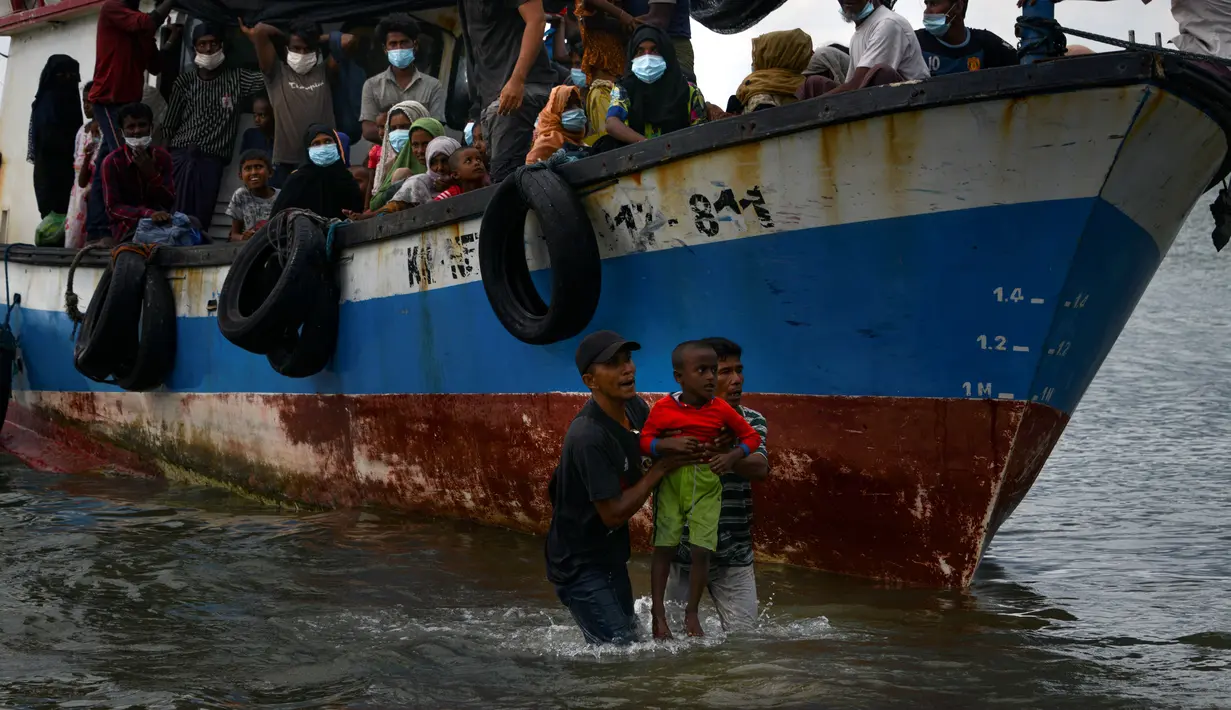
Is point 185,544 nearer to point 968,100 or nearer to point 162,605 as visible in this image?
point 162,605

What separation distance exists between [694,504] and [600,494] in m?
0.41

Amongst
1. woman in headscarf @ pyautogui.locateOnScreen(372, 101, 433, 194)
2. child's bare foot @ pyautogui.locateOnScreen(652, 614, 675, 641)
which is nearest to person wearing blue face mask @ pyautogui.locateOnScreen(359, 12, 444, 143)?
woman in headscarf @ pyautogui.locateOnScreen(372, 101, 433, 194)

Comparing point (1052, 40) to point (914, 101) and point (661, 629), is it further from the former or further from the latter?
point (661, 629)

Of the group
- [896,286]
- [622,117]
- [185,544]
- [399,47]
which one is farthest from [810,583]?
[399,47]

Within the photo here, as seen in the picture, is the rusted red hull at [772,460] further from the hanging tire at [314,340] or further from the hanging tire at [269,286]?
the hanging tire at [269,286]

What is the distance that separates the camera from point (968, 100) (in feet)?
18.3

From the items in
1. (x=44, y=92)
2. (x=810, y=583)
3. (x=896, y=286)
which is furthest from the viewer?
(x=44, y=92)

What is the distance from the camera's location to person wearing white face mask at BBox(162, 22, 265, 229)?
11.0m

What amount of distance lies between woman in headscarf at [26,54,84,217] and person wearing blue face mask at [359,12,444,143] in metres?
3.25

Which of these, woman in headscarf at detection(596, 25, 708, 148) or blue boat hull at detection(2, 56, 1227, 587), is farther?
woman in headscarf at detection(596, 25, 708, 148)

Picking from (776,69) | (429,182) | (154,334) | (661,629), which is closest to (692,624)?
(661,629)

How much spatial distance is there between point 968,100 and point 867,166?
1.69ft

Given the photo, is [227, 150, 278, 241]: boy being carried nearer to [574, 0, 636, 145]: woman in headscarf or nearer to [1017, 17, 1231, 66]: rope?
[574, 0, 636, 145]: woman in headscarf

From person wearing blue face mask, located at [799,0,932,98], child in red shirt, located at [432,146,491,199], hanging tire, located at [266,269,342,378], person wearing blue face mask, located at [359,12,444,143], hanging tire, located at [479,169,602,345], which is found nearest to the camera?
person wearing blue face mask, located at [799,0,932,98]
